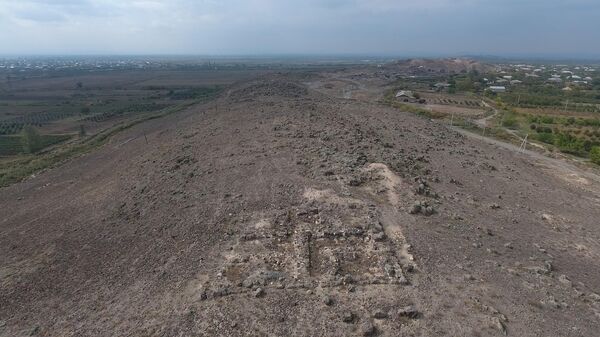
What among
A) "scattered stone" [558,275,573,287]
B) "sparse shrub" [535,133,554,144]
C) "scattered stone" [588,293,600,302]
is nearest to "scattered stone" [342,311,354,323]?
"scattered stone" [558,275,573,287]

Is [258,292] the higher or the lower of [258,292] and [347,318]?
the higher

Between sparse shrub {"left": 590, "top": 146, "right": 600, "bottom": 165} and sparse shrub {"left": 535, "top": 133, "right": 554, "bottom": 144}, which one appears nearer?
sparse shrub {"left": 590, "top": 146, "right": 600, "bottom": 165}

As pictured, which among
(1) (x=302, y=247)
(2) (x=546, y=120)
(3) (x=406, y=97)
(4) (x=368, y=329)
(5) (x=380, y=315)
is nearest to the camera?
(4) (x=368, y=329)

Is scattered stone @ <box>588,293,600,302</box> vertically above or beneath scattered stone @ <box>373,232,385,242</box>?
beneath

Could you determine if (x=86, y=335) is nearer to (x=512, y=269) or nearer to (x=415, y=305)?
(x=415, y=305)

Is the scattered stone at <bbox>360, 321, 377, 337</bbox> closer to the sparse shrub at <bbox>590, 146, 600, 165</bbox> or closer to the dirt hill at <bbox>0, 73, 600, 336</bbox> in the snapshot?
the dirt hill at <bbox>0, 73, 600, 336</bbox>

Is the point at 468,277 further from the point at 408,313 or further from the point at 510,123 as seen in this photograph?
the point at 510,123

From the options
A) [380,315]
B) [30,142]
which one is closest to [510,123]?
[380,315]

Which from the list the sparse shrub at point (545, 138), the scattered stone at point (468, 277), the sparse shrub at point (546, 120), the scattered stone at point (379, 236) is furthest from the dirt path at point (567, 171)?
the sparse shrub at point (546, 120)
